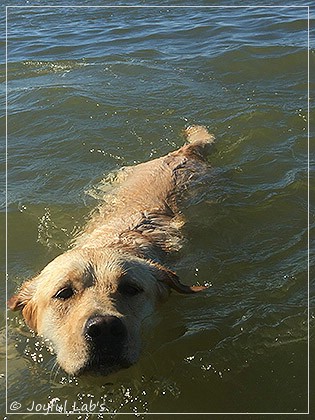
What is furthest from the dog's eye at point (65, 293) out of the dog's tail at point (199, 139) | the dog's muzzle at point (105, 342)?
the dog's tail at point (199, 139)

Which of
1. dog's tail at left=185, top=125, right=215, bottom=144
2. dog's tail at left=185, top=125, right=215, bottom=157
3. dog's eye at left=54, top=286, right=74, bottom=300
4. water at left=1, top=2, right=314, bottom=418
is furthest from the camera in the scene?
dog's tail at left=185, top=125, right=215, bottom=144

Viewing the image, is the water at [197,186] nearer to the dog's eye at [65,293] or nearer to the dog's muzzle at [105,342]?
the dog's muzzle at [105,342]

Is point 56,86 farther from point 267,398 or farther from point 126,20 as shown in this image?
point 267,398

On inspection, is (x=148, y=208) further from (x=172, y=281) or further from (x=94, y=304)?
(x=94, y=304)

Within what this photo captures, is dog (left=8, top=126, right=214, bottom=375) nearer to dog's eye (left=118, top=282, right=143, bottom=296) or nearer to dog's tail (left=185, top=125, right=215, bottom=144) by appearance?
dog's eye (left=118, top=282, right=143, bottom=296)

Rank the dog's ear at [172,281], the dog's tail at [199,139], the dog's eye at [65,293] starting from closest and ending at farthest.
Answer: the dog's eye at [65,293] < the dog's ear at [172,281] < the dog's tail at [199,139]

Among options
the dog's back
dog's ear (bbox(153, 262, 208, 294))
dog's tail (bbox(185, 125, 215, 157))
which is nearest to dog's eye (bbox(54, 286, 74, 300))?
dog's ear (bbox(153, 262, 208, 294))

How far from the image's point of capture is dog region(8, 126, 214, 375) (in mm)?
3703

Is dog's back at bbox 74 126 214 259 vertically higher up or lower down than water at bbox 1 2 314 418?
higher up

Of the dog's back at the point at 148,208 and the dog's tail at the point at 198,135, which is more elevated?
the dog's back at the point at 148,208

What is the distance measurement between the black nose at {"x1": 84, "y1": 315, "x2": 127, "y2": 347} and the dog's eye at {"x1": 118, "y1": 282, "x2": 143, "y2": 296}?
1.80ft

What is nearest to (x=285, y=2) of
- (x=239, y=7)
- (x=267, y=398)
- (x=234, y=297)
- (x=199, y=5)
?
(x=239, y=7)

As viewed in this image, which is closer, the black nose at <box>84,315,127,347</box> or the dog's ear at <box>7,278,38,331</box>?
the black nose at <box>84,315,127,347</box>

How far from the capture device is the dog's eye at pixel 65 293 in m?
4.21
